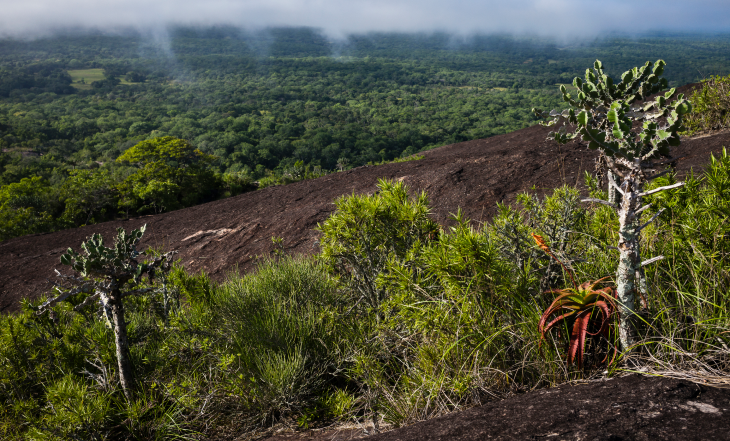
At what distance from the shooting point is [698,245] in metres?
1.81

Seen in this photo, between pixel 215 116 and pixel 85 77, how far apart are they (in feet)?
270

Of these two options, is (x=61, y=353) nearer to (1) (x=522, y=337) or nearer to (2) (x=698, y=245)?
(1) (x=522, y=337)

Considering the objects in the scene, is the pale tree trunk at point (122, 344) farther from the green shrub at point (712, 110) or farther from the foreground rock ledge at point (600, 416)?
the green shrub at point (712, 110)

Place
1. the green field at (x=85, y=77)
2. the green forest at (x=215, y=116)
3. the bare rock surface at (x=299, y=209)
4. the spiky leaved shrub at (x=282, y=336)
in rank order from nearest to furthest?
the spiky leaved shrub at (x=282, y=336), the bare rock surface at (x=299, y=209), the green forest at (x=215, y=116), the green field at (x=85, y=77)

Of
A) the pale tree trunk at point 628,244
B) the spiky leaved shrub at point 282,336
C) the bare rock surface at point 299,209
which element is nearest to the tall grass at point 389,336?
the spiky leaved shrub at point 282,336

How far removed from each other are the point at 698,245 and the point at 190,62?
600 ft

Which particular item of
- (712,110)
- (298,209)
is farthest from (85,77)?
(712,110)

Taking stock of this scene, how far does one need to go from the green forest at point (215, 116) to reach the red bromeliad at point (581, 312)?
7.44 meters

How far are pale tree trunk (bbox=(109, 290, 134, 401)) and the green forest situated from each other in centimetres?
879

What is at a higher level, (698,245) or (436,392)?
(698,245)

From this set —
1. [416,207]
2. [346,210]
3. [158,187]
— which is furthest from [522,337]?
[158,187]

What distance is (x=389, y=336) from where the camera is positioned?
228cm

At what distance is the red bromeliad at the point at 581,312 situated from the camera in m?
1.54

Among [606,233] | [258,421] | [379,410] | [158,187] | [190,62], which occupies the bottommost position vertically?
[158,187]
